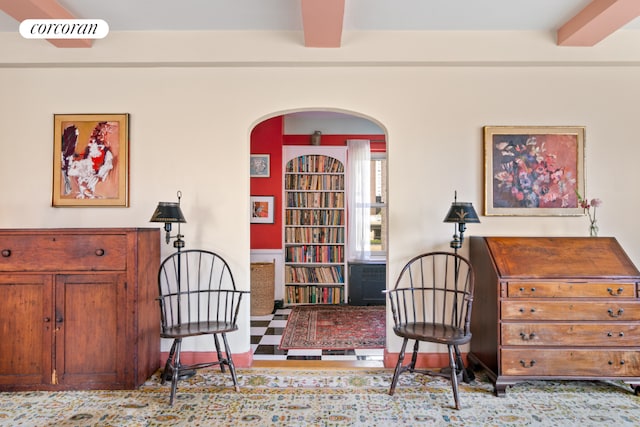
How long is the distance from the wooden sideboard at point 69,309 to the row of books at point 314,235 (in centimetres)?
309

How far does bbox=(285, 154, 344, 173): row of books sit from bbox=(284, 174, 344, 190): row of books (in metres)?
0.10

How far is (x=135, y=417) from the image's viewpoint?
2.54 metres

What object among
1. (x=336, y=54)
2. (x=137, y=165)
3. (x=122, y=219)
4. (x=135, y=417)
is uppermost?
(x=336, y=54)

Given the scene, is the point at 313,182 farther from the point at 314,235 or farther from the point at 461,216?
the point at 461,216

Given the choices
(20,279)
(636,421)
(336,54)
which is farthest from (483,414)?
(20,279)

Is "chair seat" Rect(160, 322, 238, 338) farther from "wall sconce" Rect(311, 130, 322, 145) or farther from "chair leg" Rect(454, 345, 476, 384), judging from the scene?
"wall sconce" Rect(311, 130, 322, 145)

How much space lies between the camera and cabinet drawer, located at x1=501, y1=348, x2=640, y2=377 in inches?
108

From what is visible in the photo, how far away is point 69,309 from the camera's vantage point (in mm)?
2891

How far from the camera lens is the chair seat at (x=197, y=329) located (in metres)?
2.74

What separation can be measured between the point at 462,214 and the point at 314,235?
312cm

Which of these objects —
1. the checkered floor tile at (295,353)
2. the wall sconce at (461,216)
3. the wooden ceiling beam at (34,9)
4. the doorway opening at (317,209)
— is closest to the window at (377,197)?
the doorway opening at (317,209)

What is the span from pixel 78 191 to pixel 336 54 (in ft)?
7.83

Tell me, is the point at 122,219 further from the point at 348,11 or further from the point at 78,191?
the point at 348,11

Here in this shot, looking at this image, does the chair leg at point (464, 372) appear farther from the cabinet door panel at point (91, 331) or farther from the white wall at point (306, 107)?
the cabinet door panel at point (91, 331)
